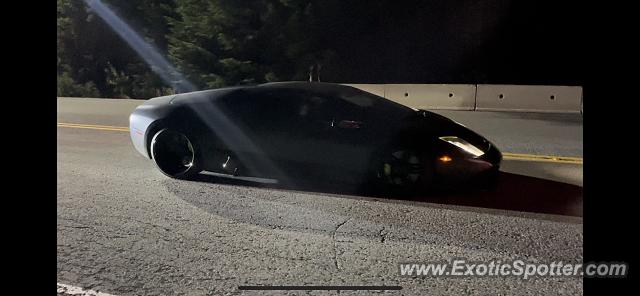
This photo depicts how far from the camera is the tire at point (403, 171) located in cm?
504

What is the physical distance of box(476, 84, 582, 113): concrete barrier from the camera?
12.6 m

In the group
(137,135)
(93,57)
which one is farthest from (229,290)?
(93,57)

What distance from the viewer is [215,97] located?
6.11 meters

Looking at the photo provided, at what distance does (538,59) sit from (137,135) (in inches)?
853

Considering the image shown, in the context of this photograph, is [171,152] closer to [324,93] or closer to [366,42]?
[324,93]

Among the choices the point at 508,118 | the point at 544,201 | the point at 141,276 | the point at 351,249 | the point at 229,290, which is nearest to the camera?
the point at 229,290

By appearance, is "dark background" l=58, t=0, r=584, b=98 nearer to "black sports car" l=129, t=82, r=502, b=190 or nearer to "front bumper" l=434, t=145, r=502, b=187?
"black sports car" l=129, t=82, r=502, b=190

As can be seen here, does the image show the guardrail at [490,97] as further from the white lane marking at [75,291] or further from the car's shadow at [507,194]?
the white lane marking at [75,291]

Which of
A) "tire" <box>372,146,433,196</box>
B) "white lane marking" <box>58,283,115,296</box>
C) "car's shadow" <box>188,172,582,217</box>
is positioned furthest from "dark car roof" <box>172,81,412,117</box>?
"white lane marking" <box>58,283,115,296</box>

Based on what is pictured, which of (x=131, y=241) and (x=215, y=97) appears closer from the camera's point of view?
(x=131, y=241)

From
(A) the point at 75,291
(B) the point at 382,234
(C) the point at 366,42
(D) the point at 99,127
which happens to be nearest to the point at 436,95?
(D) the point at 99,127

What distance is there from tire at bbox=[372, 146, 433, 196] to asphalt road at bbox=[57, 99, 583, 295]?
0.65 feet

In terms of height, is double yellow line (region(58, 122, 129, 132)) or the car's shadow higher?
double yellow line (region(58, 122, 129, 132))

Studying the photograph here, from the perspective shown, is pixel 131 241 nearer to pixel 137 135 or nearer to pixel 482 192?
pixel 137 135
